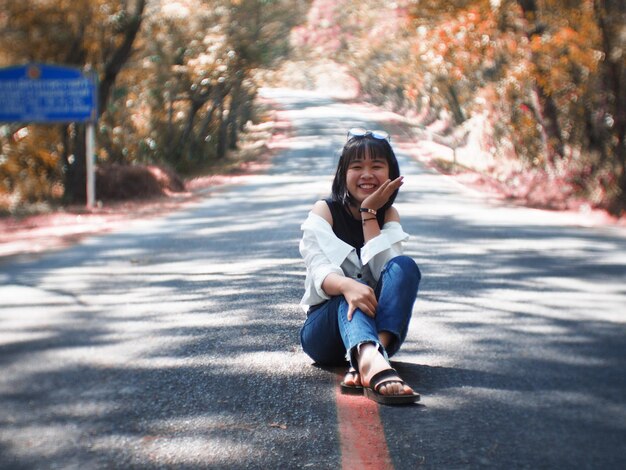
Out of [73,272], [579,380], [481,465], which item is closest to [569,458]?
[481,465]

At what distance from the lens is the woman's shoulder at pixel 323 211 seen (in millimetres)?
4301

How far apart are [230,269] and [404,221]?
5063mm

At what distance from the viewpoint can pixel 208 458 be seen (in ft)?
11.7

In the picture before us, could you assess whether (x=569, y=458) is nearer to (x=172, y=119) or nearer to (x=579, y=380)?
(x=579, y=380)

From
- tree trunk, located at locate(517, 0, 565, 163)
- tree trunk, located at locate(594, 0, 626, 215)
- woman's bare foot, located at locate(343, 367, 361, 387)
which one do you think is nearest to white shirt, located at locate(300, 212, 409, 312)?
woman's bare foot, located at locate(343, 367, 361, 387)

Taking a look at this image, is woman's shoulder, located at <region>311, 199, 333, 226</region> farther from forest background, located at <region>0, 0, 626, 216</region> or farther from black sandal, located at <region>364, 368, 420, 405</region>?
forest background, located at <region>0, 0, 626, 216</region>

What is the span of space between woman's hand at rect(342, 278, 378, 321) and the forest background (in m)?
13.2

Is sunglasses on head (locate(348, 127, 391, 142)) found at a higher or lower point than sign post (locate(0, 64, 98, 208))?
lower

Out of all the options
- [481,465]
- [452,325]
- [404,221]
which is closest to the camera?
[481,465]

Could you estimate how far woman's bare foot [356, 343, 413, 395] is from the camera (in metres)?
3.63

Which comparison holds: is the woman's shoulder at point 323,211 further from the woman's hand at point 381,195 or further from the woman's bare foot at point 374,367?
the woman's bare foot at point 374,367

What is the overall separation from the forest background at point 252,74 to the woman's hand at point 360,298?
43.2 feet

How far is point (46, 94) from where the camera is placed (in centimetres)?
1705

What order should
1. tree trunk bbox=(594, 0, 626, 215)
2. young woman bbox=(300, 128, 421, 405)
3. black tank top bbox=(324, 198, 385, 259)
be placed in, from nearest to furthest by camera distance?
young woman bbox=(300, 128, 421, 405) < black tank top bbox=(324, 198, 385, 259) < tree trunk bbox=(594, 0, 626, 215)
